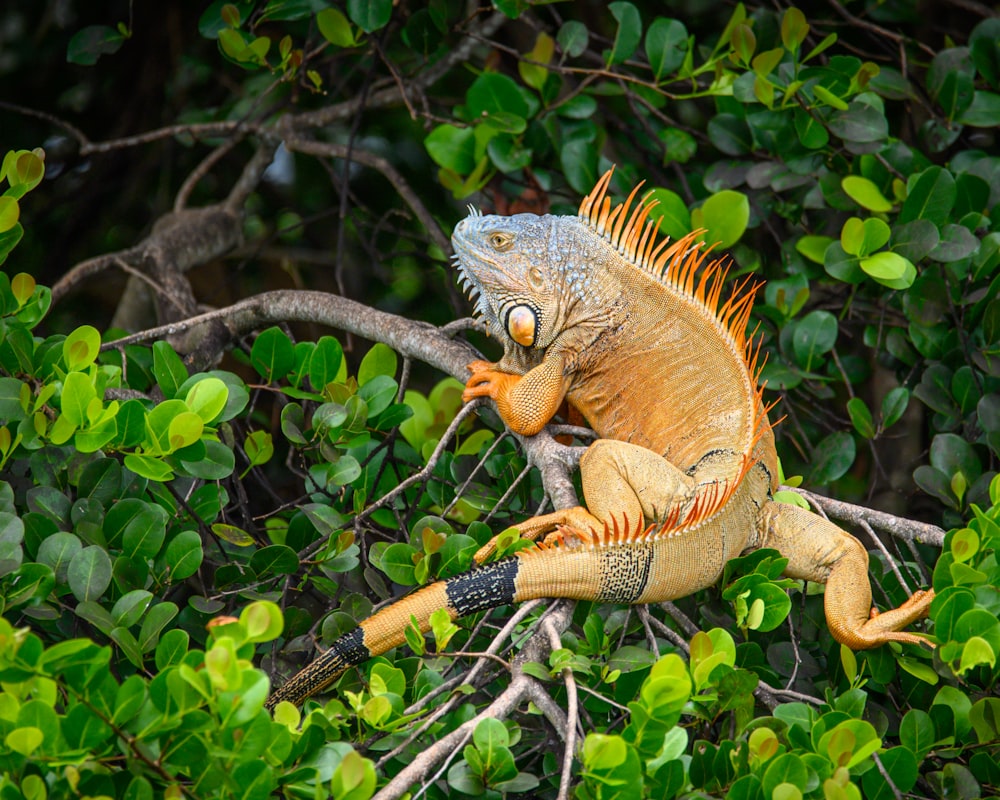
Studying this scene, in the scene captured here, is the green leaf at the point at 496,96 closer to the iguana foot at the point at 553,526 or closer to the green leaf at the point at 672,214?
the green leaf at the point at 672,214

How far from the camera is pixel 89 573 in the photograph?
97.7 inches

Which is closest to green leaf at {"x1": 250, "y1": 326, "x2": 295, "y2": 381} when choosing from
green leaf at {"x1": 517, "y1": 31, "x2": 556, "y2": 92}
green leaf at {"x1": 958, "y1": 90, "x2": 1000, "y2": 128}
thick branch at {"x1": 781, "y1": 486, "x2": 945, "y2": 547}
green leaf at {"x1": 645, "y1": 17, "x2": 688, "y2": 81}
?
thick branch at {"x1": 781, "y1": 486, "x2": 945, "y2": 547}

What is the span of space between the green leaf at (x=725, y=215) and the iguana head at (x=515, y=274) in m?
0.63

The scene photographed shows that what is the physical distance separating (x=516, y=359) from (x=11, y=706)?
227 centimetres

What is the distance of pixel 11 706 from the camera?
6.03 feet

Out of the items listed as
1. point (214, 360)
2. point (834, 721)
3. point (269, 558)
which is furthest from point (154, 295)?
point (834, 721)

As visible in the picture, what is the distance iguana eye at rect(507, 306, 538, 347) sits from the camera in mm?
3705

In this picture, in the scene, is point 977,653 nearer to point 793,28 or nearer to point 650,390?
point 650,390

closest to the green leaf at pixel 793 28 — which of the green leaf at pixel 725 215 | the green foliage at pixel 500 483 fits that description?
the green foliage at pixel 500 483

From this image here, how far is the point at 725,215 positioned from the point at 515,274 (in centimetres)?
93

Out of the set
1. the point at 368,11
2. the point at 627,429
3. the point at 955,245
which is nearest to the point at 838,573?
the point at 627,429

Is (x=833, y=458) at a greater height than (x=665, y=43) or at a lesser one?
lesser

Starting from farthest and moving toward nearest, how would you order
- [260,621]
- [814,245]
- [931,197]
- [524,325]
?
[814,245] → [931,197] → [524,325] → [260,621]

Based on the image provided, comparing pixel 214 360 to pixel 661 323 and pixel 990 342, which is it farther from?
pixel 990 342
